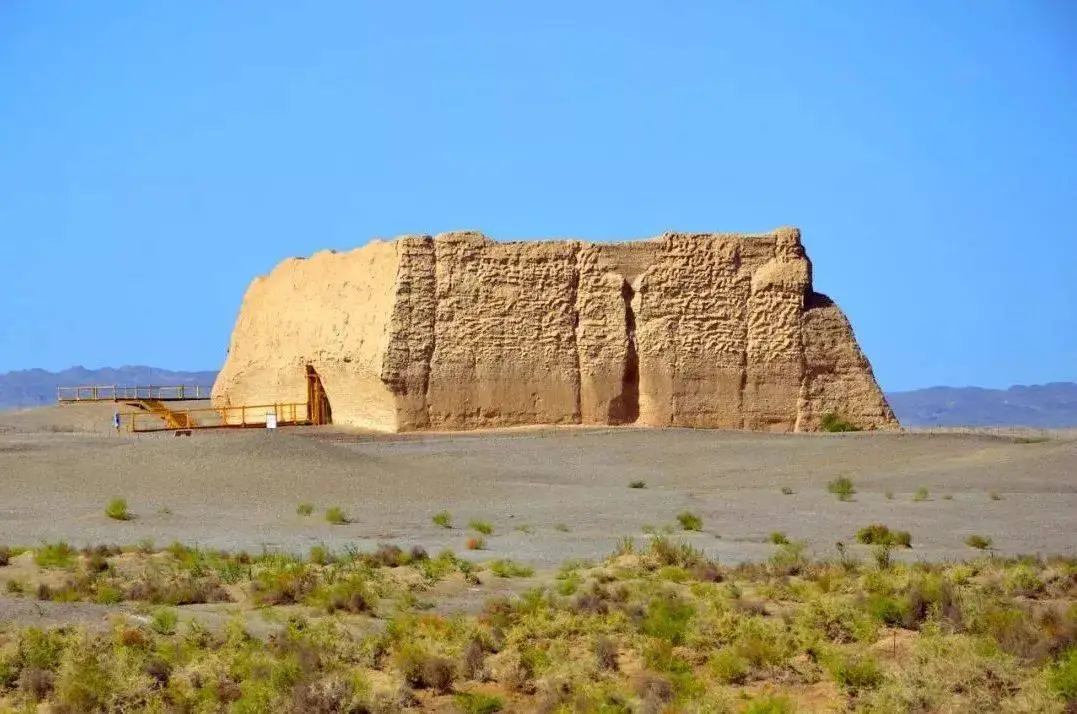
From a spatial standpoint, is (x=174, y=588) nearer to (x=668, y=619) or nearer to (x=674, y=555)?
(x=668, y=619)

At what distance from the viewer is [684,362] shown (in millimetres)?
36375

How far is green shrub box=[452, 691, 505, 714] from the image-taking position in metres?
11.4

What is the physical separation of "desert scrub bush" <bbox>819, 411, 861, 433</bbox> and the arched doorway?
12.4m

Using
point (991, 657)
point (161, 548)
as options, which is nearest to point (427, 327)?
point (161, 548)

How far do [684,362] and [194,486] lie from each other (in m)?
13.5

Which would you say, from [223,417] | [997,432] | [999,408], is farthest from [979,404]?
[223,417]

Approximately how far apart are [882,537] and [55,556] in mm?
10550

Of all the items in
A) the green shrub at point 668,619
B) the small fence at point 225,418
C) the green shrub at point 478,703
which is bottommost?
the green shrub at point 478,703

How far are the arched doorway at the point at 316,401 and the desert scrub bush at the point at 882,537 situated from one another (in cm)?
2043

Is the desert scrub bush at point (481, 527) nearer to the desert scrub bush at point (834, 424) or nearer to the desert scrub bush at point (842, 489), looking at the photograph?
the desert scrub bush at point (842, 489)

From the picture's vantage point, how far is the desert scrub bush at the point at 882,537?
→ 20062mm

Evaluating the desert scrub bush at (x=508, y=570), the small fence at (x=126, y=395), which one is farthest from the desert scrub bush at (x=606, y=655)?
the small fence at (x=126, y=395)

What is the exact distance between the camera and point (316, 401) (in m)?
39.2

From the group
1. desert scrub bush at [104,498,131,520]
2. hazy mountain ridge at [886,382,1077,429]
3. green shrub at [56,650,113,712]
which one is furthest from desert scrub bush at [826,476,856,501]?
hazy mountain ridge at [886,382,1077,429]
